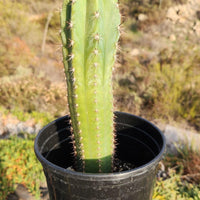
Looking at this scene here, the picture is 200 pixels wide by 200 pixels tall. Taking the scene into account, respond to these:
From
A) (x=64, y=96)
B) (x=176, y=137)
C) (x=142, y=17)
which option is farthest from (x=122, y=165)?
(x=142, y=17)

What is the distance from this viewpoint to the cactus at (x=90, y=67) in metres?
0.84

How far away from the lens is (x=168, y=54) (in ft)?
13.0

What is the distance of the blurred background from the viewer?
6.62 feet

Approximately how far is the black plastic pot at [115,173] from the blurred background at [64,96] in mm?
287

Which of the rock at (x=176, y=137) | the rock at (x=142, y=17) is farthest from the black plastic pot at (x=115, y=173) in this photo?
the rock at (x=142, y=17)

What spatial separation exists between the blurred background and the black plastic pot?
0.94 feet

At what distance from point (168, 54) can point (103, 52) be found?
3389mm

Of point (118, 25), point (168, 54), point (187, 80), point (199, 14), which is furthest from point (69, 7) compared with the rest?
point (199, 14)

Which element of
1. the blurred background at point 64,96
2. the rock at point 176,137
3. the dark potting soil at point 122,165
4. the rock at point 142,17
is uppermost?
the rock at point 142,17

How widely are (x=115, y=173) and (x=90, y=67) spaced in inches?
17.6

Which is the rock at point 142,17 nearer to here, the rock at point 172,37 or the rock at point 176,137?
the rock at point 172,37

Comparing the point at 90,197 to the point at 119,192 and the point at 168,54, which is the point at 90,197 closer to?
the point at 119,192

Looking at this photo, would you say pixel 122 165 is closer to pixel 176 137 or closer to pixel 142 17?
pixel 176 137

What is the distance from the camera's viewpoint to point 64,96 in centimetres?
354
